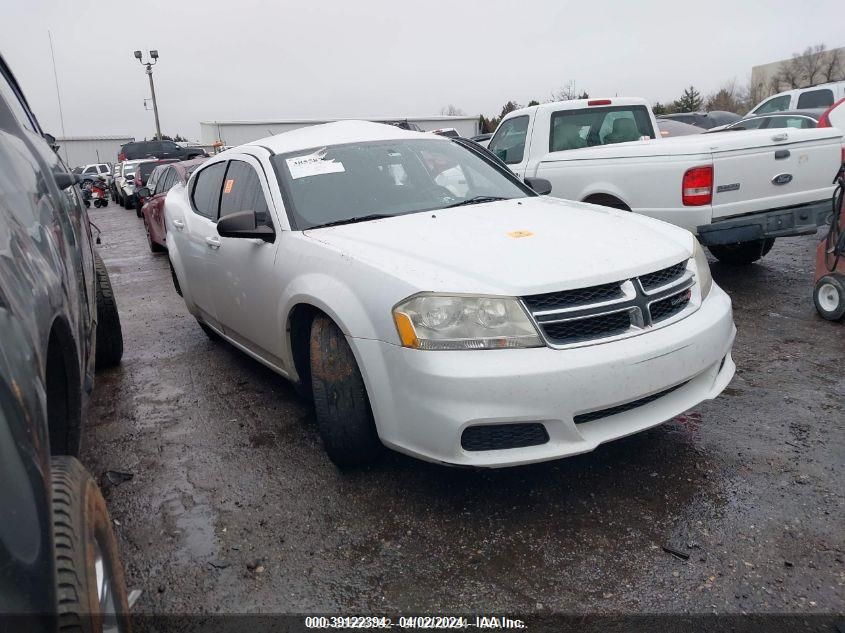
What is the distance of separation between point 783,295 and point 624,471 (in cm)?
369

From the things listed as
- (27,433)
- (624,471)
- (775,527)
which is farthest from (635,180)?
(27,433)

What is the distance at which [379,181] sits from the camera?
157 inches

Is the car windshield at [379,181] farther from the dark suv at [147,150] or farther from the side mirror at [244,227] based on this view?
the dark suv at [147,150]

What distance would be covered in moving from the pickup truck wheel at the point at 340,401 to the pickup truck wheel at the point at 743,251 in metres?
5.02

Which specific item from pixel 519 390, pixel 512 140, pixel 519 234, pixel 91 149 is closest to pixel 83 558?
pixel 519 390

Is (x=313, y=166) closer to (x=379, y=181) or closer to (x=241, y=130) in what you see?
(x=379, y=181)

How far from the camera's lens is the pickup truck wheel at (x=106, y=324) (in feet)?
16.3

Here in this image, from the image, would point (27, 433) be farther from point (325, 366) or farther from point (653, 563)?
point (653, 563)

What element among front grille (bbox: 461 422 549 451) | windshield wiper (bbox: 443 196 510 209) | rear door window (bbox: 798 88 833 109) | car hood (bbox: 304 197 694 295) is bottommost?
front grille (bbox: 461 422 549 451)

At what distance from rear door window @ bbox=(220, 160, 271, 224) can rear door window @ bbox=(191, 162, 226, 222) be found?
12cm

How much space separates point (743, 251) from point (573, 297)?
496 centimetres

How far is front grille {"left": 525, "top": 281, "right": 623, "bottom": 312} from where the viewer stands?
2.74 meters

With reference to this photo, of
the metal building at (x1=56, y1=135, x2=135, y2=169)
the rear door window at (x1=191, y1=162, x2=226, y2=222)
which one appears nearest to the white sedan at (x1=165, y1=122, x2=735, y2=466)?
the rear door window at (x1=191, y1=162, x2=226, y2=222)

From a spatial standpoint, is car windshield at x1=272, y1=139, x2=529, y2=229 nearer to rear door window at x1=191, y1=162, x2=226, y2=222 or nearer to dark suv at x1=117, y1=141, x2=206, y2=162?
rear door window at x1=191, y1=162, x2=226, y2=222
